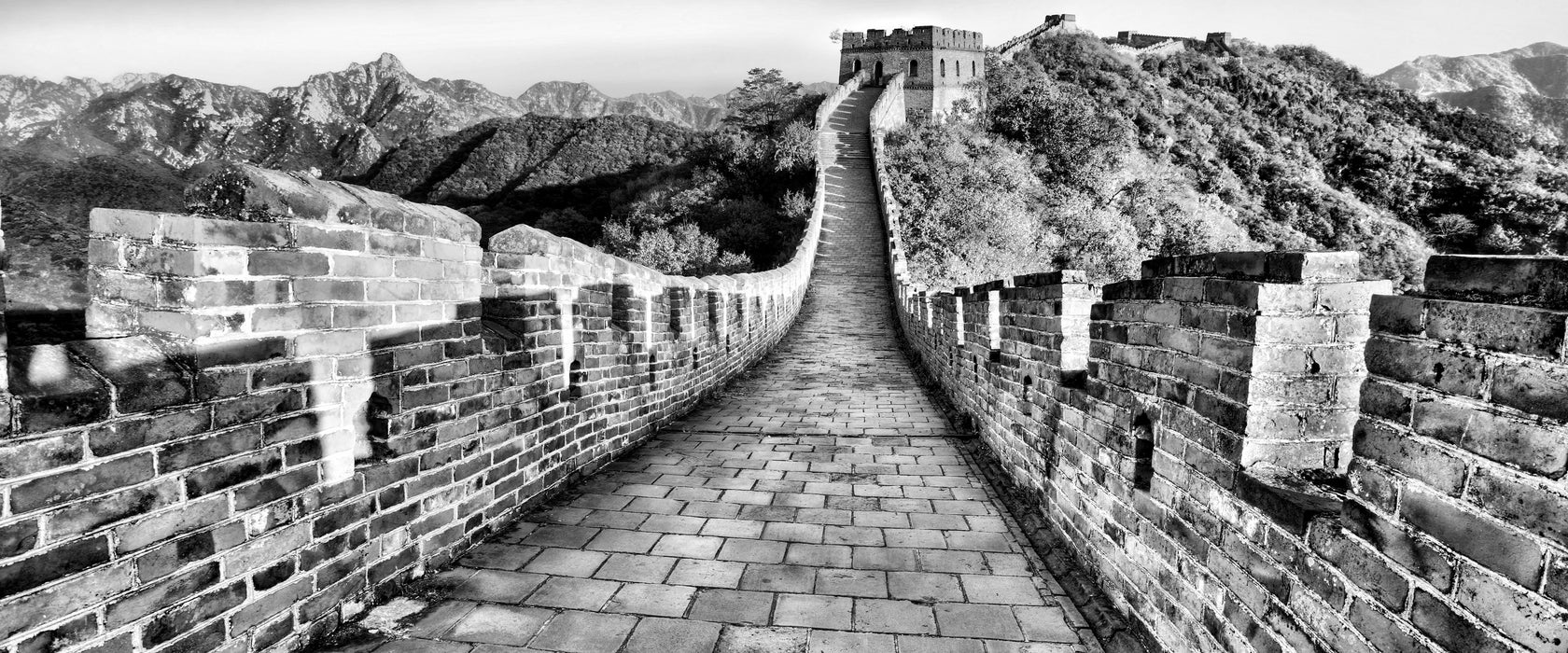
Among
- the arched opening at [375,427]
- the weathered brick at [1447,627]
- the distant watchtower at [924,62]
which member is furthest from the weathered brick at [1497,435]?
the distant watchtower at [924,62]

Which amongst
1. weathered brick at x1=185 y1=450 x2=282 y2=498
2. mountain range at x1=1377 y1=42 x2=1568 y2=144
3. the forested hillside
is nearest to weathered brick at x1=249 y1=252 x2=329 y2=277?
weathered brick at x1=185 y1=450 x2=282 y2=498

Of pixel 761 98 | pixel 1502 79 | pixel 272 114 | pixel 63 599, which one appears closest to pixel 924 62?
pixel 761 98

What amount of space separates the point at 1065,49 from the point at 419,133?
77.0 meters

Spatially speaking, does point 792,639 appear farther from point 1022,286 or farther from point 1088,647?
point 1022,286

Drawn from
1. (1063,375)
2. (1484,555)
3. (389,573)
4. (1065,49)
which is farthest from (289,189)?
(1065,49)

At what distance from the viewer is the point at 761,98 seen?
5644 cm

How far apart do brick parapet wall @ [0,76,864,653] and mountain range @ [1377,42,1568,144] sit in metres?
138

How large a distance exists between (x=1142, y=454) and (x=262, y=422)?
9.78ft

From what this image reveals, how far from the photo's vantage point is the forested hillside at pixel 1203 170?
2867cm

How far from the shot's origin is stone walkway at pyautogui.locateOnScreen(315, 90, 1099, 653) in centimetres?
232

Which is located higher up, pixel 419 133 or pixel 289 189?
pixel 419 133

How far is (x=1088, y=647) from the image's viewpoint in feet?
7.58

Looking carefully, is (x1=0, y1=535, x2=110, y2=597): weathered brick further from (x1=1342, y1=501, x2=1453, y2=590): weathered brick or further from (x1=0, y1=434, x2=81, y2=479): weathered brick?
(x1=1342, y1=501, x2=1453, y2=590): weathered brick

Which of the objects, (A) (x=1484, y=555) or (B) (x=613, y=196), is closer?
(A) (x=1484, y=555)
